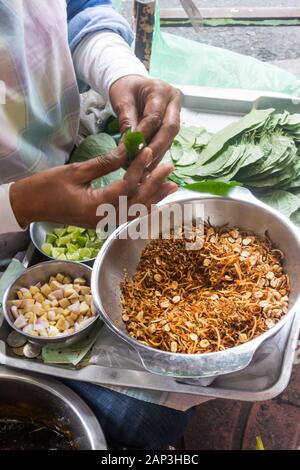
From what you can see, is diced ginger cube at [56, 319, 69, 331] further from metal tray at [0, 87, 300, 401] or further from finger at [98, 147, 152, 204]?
finger at [98, 147, 152, 204]

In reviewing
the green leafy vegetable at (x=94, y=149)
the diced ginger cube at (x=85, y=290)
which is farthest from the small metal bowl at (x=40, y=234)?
the green leafy vegetable at (x=94, y=149)

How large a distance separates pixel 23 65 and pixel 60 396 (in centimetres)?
92

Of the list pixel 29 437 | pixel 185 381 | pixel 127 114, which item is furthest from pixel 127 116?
pixel 29 437

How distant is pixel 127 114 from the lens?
4.82 feet

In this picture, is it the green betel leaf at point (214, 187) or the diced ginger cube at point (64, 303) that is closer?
the diced ginger cube at point (64, 303)

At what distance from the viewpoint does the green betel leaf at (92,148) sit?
179 centimetres

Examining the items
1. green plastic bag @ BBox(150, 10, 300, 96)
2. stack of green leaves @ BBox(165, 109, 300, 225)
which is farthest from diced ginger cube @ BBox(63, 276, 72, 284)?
green plastic bag @ BBox(150, 10, 300, 96)

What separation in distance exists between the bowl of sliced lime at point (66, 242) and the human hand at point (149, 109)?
0.39m

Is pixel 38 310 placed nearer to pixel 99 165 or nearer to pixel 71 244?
pixel 71 244

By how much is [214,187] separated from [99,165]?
20.3 inches

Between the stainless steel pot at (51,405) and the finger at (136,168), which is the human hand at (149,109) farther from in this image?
the stainless steel pot at (51,405)

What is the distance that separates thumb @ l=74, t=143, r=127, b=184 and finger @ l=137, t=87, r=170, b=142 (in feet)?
0.90

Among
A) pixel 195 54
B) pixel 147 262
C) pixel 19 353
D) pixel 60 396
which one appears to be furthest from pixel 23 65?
pixel 195 54

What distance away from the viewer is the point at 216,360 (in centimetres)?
111
